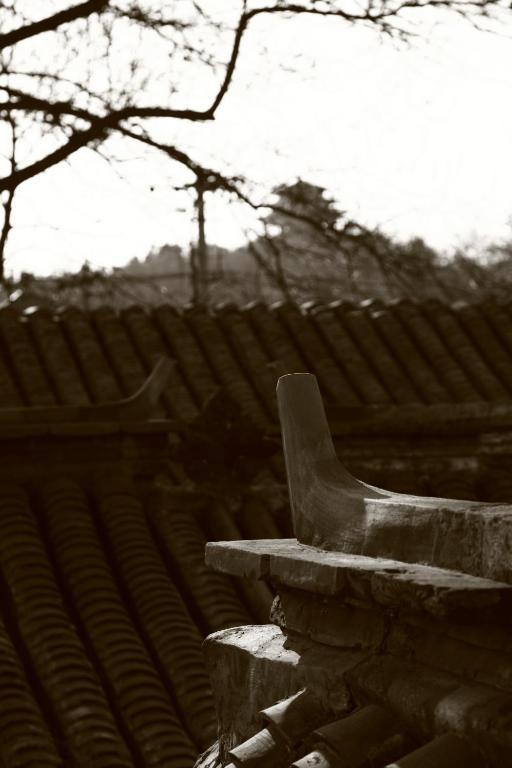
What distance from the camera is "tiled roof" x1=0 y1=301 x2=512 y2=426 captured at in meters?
6.66

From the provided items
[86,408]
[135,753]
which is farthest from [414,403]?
[135,753]

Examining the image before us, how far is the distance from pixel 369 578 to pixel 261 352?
17.1 ft

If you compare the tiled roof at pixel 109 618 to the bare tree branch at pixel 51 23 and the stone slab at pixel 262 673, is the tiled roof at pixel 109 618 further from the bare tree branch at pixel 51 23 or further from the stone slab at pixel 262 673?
the bare tree branch at pixel 51 23

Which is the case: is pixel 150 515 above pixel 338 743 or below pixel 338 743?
above

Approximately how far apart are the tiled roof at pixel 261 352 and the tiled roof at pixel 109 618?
86 cm

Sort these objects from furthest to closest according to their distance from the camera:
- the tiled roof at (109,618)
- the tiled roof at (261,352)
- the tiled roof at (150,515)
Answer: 1. the tiled roof at (261,352)
2. the tiled roof at (150,515)
3. the tiled roof at (109,618)

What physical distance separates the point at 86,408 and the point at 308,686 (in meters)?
3.65

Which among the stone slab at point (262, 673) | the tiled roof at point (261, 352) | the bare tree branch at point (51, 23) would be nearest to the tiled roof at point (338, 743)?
the stone slab at point (262, 673)

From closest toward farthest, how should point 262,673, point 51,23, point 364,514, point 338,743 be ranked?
1. point 338,743
2. point 364,514
3. point 262,673
4. point 51,23

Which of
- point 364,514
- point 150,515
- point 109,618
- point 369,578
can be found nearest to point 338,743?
point 369,578

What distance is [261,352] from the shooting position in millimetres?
7289

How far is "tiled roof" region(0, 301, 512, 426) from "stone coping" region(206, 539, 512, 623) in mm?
3892

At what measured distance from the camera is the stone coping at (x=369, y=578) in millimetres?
1902

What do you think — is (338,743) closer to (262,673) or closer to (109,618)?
(262,673)
